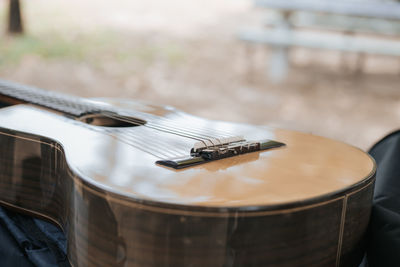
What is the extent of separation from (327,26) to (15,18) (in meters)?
3.33

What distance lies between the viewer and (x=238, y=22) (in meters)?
6.39

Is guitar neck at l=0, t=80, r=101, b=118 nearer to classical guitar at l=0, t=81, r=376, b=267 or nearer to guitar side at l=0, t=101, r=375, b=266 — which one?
classical guitar at l=0, t=81, r=376, b=267

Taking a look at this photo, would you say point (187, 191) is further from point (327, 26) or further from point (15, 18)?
point (15, 18)

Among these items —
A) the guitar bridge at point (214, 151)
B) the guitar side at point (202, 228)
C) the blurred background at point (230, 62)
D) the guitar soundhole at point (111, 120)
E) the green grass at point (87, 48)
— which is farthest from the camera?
the green grass at point (87, 48)

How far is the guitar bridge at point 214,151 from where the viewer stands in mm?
915

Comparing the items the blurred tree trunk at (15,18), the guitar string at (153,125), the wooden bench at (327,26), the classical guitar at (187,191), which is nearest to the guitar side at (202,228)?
the classical guitar at (187,191)

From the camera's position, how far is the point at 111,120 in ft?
4.47

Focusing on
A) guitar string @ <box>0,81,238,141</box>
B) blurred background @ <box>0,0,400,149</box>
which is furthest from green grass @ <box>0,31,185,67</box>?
guitar string @ <box>0,81,238,141</box>

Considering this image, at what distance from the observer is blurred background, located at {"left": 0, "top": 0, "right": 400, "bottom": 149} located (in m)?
4.10

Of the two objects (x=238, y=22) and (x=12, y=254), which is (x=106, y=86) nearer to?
(x=238, y=22)

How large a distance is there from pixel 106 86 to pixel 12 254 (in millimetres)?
3464

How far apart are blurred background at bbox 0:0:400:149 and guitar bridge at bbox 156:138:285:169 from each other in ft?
8.54

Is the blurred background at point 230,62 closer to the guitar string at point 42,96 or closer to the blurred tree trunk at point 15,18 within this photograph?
the blurred tree trunk at point 15,18

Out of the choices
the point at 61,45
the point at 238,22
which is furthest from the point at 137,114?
the point at 238,22
